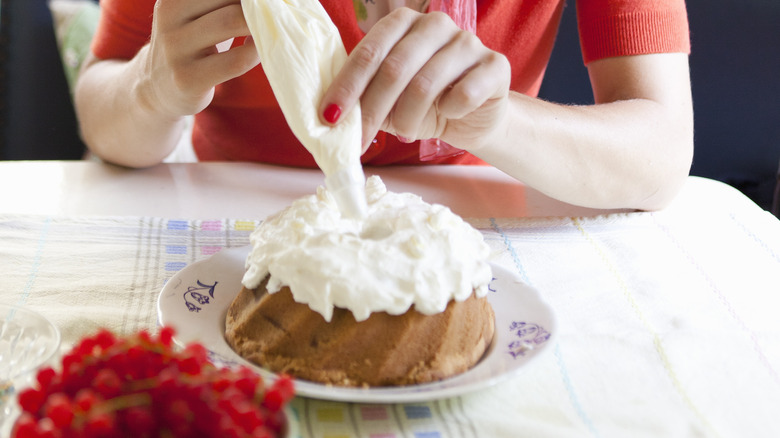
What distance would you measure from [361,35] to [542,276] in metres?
0.54

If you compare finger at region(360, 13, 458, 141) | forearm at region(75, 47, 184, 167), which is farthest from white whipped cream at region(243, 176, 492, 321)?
forearm at region(75, 47, 184, 167)

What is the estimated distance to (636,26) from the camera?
1.11 meters

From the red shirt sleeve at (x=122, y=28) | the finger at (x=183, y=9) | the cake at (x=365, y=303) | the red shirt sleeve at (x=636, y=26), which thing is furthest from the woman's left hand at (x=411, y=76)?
the red shirt sleeve at (x=122, y=28)

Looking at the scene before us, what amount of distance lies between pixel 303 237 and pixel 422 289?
12 cm

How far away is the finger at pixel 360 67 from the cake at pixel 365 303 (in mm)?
104

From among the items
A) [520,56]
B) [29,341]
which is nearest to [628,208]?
[520,56]

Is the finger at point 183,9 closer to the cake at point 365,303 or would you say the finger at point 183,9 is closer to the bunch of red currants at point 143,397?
the cake at point 365,303

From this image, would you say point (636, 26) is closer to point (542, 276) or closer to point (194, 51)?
point (542, 276)

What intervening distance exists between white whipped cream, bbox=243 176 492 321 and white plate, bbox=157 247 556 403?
0.17 ft

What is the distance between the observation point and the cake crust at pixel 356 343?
62cm

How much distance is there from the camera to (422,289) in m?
0.63

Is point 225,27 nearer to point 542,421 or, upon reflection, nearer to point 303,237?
point 303,237

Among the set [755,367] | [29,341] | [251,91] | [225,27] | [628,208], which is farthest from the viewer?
[251,91]

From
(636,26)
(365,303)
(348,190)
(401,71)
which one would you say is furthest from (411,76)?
(636,26)
